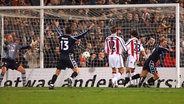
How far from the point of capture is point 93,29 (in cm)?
2414

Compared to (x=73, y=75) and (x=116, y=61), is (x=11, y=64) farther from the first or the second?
(x=116, y=61)

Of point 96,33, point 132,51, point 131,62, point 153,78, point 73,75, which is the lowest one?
point 153,78

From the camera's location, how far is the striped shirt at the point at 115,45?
21.6 metres

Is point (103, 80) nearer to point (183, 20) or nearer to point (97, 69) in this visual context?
point (97, 69)

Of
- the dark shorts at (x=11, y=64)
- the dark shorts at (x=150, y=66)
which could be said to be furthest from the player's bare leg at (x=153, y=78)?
the dark shorts at (x=11, y=64)

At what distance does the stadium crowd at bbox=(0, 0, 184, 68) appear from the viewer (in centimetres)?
2350

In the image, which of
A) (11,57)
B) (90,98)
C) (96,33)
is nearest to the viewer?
(90,98)

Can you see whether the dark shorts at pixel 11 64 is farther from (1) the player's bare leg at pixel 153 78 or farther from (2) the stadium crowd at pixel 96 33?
(1) the player's bare leg at pixel 153 78

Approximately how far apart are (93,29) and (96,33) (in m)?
0.19

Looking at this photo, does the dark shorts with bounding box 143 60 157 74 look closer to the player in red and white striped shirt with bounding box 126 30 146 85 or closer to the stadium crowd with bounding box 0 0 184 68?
the player in red and white striped shirt with bounding box 126 30 146 85

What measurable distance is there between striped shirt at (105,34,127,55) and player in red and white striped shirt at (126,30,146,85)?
712mm

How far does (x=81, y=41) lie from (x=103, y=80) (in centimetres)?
181

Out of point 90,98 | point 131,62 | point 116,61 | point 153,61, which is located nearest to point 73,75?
point 116,61

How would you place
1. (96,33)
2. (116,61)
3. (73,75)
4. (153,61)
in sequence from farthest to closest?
(96,33) → (153,61) → (116,61) → (73,75)
